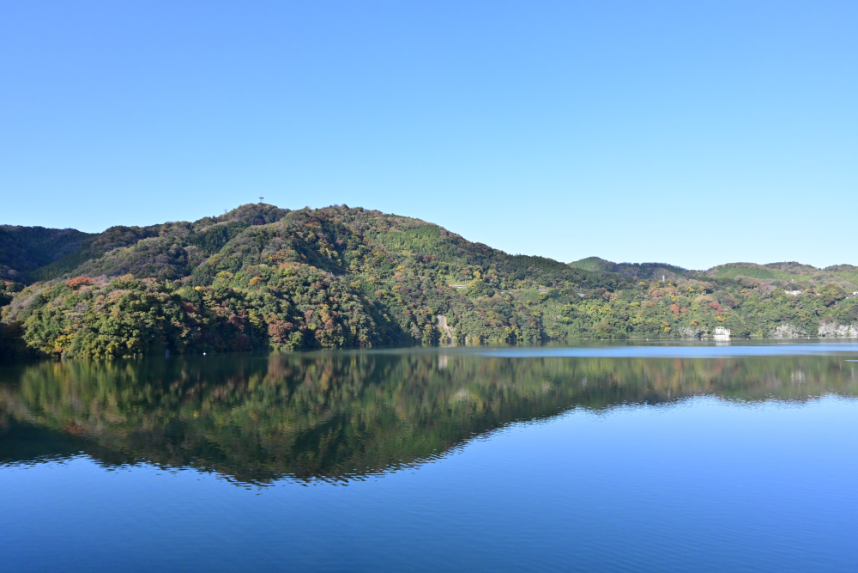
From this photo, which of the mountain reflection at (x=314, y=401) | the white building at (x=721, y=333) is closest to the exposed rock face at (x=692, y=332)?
the white building at (x=721, y=333)

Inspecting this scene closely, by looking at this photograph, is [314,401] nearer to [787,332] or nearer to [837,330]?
[787,332]

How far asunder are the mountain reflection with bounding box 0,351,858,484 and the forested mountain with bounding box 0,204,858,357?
12028 mm

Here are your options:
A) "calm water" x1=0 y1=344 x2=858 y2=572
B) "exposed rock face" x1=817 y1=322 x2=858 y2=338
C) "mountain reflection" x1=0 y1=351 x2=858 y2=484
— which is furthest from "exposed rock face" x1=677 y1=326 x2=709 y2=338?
"calm water" x1=0 y1=344 x2=858 y2=572

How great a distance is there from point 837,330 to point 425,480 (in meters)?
169

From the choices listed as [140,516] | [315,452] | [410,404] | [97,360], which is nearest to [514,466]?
[315,452]

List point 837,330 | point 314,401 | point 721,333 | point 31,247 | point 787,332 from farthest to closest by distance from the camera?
point 787,332
point 837,330
point 721,333
point 31,247
point 314,401

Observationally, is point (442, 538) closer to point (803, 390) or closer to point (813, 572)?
point (813, 572)

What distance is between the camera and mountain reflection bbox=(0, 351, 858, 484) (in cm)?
2403

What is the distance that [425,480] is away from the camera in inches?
813

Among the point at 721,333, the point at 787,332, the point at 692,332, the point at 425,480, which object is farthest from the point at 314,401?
the point at 787,332

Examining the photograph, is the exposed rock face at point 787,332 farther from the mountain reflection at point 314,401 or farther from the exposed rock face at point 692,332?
the mountain reflection at point 314,401

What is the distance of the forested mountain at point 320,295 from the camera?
244 feet

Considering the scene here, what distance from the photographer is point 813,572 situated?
13578 millimetres

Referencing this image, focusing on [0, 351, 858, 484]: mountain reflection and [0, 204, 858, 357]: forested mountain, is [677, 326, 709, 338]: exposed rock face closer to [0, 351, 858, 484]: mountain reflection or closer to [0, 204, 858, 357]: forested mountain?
[0, 204, 858, 357]: forested mountain
